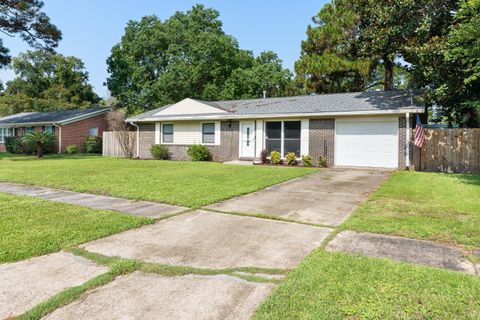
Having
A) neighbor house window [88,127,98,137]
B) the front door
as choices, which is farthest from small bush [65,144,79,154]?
the front door

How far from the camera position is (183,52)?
112ft

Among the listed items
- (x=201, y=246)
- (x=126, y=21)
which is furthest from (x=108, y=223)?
(x=126, y=21)

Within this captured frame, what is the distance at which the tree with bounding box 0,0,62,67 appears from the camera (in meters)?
19.9

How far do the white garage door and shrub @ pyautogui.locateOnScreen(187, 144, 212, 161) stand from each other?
7071 millimetres

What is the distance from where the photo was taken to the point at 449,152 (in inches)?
479

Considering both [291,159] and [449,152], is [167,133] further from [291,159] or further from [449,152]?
[449,152]

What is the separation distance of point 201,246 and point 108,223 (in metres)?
1.82

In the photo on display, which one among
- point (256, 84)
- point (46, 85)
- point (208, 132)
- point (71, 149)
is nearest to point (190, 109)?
point (208, 132)

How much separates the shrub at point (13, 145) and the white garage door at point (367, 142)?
79.2ft

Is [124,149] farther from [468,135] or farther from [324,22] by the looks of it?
[468,135]

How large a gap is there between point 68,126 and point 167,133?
36.3 feet

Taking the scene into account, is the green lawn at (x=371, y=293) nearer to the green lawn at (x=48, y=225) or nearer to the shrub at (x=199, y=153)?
the green lawn at (x=48, y=225)

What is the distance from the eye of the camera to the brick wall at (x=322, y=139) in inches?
569

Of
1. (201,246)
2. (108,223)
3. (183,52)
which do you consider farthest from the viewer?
(183,52)
